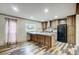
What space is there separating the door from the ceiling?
0.17m

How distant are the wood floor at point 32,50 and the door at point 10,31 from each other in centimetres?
13

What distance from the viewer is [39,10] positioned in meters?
1.68

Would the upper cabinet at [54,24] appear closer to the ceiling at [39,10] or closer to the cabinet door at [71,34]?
the ceiling at [39,10]

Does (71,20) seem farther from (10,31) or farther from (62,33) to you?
(10,31)

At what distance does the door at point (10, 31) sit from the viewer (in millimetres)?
1654

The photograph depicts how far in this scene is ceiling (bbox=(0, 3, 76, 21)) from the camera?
5.29 feet

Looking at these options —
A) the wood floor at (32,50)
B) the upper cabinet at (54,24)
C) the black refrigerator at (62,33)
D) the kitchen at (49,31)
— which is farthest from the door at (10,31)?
the black refrigerator at (62,33)

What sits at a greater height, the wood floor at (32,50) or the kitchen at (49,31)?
the kitchen at (49,31)

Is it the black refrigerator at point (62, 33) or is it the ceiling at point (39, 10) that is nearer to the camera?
the ceiling at point (39, 10)

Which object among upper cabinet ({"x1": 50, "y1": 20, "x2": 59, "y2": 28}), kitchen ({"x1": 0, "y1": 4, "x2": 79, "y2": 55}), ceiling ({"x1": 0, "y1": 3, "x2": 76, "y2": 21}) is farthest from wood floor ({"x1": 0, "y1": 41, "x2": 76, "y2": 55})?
ceiling ({"x1": 0, "y1": 3, "x2": 76, "y2": 21})

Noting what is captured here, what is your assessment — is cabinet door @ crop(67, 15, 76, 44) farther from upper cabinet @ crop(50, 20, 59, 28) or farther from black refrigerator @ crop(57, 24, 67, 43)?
upper cabinet @ crop(50, 20, 59, 28)

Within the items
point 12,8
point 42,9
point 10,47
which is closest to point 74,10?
point 42,9
